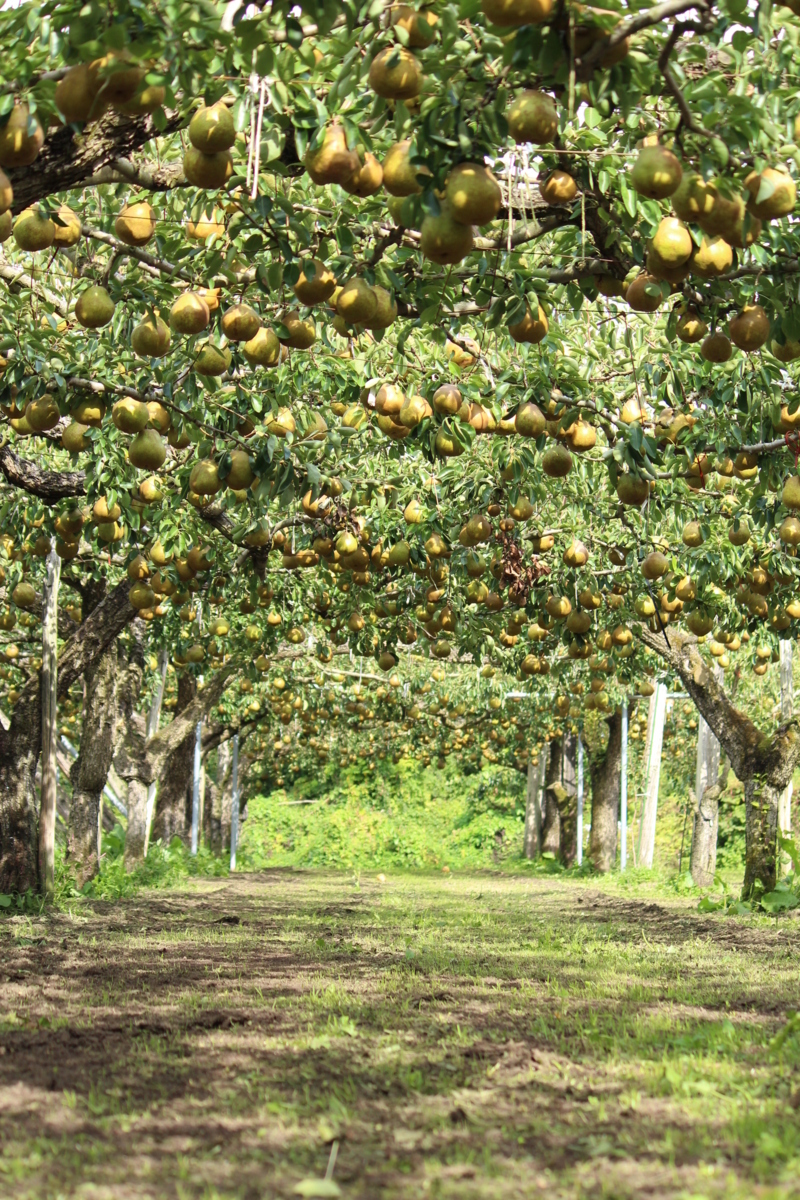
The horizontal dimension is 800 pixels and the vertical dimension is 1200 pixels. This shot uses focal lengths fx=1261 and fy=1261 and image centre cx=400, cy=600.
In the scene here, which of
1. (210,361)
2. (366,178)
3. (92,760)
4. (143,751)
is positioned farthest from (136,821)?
(366,178)

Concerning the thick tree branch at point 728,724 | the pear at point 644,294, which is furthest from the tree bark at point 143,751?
the pear at point 644,294

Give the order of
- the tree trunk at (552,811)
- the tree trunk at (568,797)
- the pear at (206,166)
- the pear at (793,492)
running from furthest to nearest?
the tree trunk at (552,811), the tree trunk at (568,797), the pear at (793,492), the pear at (206,166)

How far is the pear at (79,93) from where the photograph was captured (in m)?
3.77

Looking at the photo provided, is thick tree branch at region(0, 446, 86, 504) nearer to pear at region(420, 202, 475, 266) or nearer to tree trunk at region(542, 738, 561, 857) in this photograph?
pear at region(420, 202, 475, 266)

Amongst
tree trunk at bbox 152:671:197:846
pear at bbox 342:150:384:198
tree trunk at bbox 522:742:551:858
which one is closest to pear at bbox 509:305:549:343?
pear at bbox 342:150:384:198

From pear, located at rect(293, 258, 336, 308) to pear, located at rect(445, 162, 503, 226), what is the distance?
122cm

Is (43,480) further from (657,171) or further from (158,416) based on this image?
(657,171)

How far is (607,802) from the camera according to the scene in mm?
27203

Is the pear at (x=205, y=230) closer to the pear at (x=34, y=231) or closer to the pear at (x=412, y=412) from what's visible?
the pear at (x=34, y=231)

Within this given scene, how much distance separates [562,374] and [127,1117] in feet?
14.6

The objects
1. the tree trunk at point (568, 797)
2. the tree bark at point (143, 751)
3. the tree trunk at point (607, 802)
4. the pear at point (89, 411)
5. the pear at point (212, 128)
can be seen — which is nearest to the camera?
the pear at point (212, 128)

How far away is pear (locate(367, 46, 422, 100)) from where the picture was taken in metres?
3.68

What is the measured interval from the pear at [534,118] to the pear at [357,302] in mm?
1135

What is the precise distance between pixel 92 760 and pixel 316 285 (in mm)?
9530
